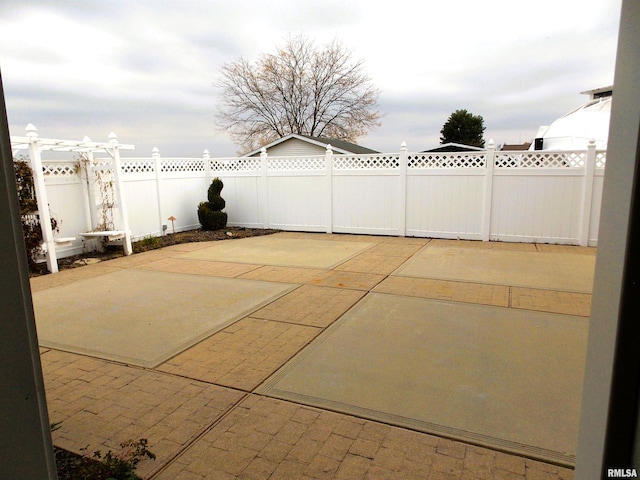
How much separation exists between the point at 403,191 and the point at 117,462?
8.57m

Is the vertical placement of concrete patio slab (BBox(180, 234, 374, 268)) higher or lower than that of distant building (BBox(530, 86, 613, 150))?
lower

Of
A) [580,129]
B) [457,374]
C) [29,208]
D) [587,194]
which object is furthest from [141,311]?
[580,129]

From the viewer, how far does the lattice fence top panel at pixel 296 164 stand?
1071 centimetres

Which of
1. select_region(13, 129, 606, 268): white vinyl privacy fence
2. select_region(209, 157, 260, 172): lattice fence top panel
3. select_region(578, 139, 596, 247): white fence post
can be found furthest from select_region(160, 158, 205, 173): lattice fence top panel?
select_region(578, 139, 596, 247): white fence post

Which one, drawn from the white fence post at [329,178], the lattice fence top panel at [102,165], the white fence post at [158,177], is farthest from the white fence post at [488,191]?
the lattice fence top panel at [102,165]

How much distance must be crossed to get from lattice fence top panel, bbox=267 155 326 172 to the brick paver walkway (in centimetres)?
674

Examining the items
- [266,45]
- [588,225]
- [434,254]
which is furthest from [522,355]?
[266,45]

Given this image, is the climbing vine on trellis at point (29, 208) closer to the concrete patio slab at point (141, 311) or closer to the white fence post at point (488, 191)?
the concrete patio slab at point (141, 311)

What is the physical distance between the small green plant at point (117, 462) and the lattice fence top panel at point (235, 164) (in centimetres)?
973

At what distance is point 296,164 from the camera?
1097 cm

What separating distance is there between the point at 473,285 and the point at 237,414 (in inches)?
159

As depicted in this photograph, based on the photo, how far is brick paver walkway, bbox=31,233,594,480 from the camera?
2.12 m

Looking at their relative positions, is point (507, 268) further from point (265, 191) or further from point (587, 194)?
point (265, 191)

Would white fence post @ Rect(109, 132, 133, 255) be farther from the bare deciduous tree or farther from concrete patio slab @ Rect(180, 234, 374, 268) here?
the bare deciduous tree
